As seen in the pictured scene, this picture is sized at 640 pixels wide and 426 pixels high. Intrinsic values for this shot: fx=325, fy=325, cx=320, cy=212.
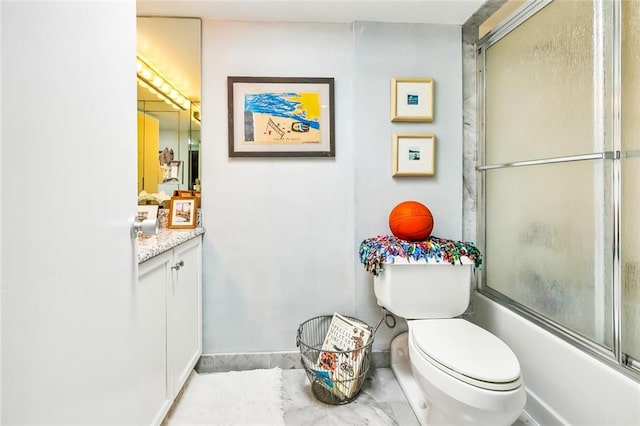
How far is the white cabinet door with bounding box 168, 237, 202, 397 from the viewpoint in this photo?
1496mm

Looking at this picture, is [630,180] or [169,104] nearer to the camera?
[630,180]

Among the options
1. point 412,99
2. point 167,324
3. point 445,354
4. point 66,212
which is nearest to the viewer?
point 66,212

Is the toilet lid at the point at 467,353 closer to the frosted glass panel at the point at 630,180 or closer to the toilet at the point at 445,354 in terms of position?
the toilet at the point at 445,354

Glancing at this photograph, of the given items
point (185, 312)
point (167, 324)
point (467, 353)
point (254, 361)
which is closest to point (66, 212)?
point (167, 324)

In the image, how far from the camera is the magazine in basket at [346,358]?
1662 millimetres

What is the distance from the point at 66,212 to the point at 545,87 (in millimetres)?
1917

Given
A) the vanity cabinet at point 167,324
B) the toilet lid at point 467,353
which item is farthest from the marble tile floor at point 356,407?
the vanity cabinet at point 167,324

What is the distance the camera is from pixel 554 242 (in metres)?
1.52

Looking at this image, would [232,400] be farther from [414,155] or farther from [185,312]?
[414,155]

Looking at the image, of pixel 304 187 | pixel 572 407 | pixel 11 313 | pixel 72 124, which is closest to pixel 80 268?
pixel 11 313

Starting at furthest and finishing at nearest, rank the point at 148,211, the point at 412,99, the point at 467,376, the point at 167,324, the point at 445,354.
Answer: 1. the point at 412,99
2. the point at 148,211
3. the point at 167,324
4. the point at 445,354
5. the point at 467,376

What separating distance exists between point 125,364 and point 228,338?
1.23m

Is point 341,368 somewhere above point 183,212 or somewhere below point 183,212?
below

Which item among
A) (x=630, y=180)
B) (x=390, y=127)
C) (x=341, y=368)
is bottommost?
(x=341, y=368)
